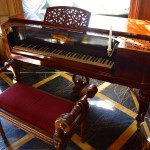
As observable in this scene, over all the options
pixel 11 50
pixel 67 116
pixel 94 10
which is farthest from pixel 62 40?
pixel 94 10

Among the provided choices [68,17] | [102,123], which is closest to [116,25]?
[68,17]

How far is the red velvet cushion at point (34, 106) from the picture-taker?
144cm

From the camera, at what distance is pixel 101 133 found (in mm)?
2012

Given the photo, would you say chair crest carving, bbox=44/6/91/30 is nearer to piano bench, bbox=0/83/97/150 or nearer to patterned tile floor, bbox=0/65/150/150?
piano bench, bbox=0/83/97/150

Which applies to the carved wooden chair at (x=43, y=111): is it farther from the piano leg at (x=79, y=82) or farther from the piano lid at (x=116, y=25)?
the piano leg at (x=79, y=82)

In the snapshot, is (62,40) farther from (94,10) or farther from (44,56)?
(94,10)

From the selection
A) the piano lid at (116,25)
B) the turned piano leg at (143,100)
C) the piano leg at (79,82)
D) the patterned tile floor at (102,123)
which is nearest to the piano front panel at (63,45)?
the piano lid at (116,25)

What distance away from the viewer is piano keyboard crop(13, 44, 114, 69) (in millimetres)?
1712

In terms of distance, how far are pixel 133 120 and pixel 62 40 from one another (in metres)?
Answer: 1.21

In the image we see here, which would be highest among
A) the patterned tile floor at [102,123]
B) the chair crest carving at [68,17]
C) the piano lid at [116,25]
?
the chair crest carving at [68,17]

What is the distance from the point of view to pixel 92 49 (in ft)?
6.01

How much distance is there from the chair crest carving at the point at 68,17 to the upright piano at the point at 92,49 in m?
0.06

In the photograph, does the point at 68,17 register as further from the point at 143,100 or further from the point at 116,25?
the point at 143,100

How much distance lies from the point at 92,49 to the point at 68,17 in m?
0.41
